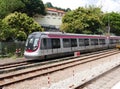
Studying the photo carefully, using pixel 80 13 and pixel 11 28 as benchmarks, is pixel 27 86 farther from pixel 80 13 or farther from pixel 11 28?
pixel 80 13

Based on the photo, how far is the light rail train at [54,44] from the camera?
77.5 ft

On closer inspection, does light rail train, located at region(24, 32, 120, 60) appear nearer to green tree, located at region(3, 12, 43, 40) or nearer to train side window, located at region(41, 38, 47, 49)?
train side window, located at region(41, 38, 47, 49)

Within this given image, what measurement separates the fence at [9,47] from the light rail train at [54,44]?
7185 mm

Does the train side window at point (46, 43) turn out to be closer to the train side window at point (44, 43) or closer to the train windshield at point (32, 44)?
the train side window at point (44, 43)

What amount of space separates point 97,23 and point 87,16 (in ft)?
10.3

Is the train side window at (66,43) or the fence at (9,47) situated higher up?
the train side window at (66,43)

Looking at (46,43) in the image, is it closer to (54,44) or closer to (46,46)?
(46,46)

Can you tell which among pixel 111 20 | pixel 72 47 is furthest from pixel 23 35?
pixel 111 20

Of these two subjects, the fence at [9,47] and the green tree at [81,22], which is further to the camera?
the green tree at [81,22]

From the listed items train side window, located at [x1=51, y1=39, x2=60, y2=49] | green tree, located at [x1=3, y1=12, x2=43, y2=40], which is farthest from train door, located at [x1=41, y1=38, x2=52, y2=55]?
green tree, located at [x1=3, y1=12, x2=43, y2=40]

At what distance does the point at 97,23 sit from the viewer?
196 ft

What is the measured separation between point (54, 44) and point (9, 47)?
28.6ft

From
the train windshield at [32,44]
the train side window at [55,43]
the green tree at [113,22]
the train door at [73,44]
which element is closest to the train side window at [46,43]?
the train windshield at [32,44]

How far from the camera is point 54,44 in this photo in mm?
25672
